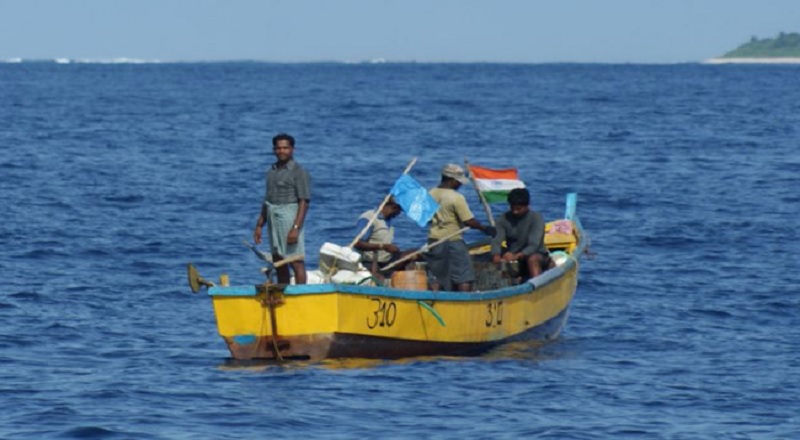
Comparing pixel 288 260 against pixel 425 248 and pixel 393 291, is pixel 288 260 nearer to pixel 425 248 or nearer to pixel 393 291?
pixel 393 291

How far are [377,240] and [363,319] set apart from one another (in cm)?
196

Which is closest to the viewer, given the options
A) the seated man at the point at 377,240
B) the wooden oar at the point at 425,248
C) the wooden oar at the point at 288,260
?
the wooden oar at the point at 288,260

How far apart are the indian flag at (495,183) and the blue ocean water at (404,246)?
1.93 meters

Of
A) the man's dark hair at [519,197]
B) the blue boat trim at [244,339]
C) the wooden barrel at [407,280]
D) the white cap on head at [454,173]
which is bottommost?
the blue boat trim at [244,339]

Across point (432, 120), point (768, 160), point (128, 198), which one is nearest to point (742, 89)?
point (432, 120)

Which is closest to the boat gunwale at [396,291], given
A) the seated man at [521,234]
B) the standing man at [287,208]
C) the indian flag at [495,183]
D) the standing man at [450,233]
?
the seated man at [521,234]

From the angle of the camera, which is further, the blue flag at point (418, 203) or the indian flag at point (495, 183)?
the indian flag at point (495, 183)

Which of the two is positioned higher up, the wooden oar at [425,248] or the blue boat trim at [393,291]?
the wooden oar at [425,248]

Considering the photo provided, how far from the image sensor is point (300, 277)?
1752 centimetres

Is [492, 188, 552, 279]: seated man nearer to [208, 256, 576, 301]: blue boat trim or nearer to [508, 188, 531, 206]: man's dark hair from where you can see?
[508, 188, 531, 206]: man's dark hair

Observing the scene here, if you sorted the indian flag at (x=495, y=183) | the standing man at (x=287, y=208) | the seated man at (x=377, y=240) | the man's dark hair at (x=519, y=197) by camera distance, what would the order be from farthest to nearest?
the indian flag at (x=495, y=183) < the man's dark hair at (x=519, y=197) < the seated man at (x=377, y=240) < the standing man at (x=287, y=208)

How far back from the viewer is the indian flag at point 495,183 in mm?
20719

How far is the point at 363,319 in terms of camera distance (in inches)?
669

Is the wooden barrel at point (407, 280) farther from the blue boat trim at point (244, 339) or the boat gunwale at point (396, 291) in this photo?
the blue boat trim at point (244, 339)
